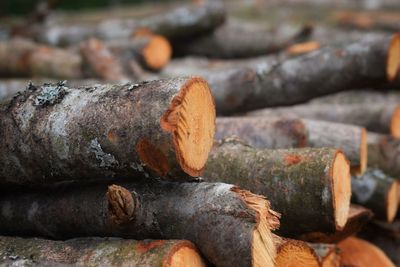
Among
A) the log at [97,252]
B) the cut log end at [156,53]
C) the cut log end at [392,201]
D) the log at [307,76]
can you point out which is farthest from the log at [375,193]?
the cut log end at [156,53]

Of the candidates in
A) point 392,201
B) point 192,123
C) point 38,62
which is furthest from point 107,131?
point 38,62

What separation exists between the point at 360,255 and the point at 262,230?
144 cm

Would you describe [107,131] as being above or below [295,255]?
above

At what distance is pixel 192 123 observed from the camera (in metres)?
2.44

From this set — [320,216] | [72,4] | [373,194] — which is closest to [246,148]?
[320,216]

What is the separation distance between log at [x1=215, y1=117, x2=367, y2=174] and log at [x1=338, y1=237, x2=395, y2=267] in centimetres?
47

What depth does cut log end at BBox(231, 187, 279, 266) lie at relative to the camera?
2271 mm

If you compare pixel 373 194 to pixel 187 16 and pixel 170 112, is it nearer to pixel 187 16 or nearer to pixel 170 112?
pixel 170 112

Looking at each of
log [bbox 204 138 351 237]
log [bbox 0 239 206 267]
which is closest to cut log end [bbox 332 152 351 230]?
log [bbox 204 138 351 237]

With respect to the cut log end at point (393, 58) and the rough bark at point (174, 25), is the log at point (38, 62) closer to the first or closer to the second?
the rough bark at point (174, 25)

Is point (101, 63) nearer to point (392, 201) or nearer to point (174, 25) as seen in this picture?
point (174, 25)

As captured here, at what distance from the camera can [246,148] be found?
10.2ft

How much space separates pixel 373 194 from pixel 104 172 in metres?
1.97

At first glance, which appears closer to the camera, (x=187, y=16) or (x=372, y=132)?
(x=372, y=132)
